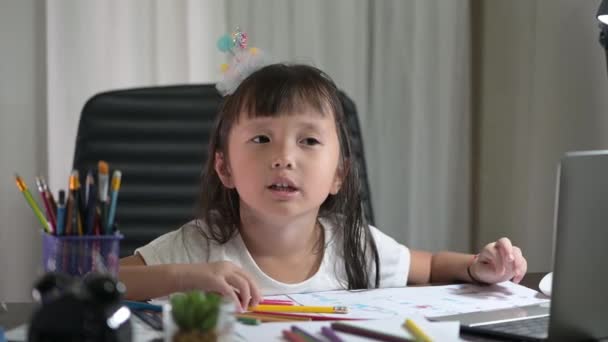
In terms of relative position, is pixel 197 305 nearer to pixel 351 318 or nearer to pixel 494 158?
pixel 351 318

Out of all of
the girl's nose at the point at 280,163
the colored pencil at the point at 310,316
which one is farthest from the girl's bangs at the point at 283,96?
the colored pencil at the point at 310,316

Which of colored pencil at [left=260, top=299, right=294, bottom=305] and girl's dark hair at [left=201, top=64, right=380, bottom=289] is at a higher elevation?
girl's dark hair at [left=201, top=64, right=380, bottom=289]

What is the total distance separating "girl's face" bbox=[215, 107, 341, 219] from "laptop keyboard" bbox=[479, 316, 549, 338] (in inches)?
18.3

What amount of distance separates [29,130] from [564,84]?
157 centimetres

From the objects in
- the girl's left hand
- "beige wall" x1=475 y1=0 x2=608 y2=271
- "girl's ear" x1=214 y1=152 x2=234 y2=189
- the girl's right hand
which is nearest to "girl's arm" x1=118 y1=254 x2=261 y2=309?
the girl's right hand

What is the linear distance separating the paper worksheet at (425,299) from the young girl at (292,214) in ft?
0.22

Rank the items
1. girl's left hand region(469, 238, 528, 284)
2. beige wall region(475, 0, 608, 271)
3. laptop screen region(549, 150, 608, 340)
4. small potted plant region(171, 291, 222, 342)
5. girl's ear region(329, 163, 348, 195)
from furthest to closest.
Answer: beige wall region(475, 0, 608, 271) < girl's ear region(329, 163, 348, 195) < girl's left hand region(469, 238, 528, 284) < laptop screen region(549, 150, 608, 340) < small potted plant region(171, 291, 222, 342)

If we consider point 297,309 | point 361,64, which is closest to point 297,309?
point 297,309

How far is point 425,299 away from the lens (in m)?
1.09

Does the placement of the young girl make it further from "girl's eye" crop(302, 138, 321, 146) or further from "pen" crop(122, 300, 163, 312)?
"pen" crop(122, 300, 163, 312)

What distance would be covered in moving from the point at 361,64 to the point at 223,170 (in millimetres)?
1037

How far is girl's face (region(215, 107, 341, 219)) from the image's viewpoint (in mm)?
1272

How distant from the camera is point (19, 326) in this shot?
891 millimetres

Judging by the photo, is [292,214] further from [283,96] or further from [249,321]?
[249,321]
